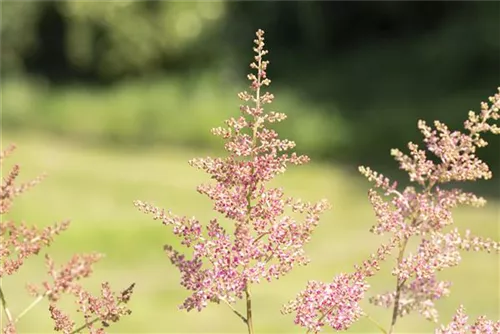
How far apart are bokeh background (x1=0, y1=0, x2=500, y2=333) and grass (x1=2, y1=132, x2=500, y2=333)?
0.05 m

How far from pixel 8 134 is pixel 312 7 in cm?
939

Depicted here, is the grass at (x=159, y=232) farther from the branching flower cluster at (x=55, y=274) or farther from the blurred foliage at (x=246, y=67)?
the branching flower cluster at (x=55, y=274)

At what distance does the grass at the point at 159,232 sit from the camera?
10328 millimetres

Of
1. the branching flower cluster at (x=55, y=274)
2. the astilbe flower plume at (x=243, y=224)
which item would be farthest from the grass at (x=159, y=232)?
the astilbe flower plume at (x=243, y=224)

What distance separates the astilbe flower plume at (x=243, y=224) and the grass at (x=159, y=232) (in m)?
5.98

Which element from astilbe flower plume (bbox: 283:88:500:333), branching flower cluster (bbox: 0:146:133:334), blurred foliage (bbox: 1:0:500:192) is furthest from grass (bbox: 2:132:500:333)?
astilbe flower plume (bbox: 283:88:500:333)

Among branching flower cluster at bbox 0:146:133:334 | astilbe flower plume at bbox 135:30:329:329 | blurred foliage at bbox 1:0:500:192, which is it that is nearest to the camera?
astilbe flower plume at bbox 135:30:329:329

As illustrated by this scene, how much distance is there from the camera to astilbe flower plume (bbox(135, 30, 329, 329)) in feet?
9.08

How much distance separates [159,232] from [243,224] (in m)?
11.9

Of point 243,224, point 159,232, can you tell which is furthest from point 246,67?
point 243,224

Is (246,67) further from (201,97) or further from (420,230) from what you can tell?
(420,230)

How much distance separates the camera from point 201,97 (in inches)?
986

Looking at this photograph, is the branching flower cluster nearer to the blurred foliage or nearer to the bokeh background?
the bokeh background

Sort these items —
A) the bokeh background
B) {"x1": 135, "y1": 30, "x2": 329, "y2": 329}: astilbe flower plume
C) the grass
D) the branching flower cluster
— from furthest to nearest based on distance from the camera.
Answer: the bokeh background → the grass → the branching flower cluster → {"x1": 135, "y1": 30, "x2": 329, "y2": 329}: astilbe flower plume
